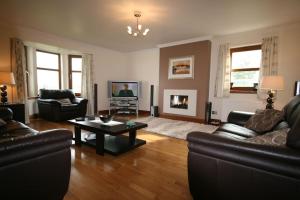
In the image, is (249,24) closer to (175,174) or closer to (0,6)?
(175,174)

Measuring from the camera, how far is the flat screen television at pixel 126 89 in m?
6.14

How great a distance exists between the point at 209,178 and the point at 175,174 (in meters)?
0.84

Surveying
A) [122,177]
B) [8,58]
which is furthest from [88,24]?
[122,177]

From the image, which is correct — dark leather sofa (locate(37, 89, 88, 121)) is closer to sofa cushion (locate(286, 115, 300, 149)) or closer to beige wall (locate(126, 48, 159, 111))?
beige wall (locate(126, 48, 159, 111))

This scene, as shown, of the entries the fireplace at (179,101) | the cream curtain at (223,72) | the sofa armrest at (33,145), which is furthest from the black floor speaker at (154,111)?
the sofa armrest at (33,145)

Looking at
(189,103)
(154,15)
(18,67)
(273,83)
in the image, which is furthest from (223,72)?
(18,67)

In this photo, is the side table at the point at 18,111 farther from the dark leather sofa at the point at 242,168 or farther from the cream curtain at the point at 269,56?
the cream curtain at the point at 269,56

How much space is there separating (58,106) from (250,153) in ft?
15.0

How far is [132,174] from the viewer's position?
1942 mm

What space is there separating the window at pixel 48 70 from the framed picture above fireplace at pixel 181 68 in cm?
400

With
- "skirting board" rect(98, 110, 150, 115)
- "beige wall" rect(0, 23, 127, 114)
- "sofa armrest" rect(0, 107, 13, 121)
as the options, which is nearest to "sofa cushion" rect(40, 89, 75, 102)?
"beige wall" rect(0, 23, 127, 114)

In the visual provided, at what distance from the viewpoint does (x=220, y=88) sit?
15.0 feet

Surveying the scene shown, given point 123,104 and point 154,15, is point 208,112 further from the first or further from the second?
point 123,104

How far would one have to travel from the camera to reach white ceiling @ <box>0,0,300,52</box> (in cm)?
283
